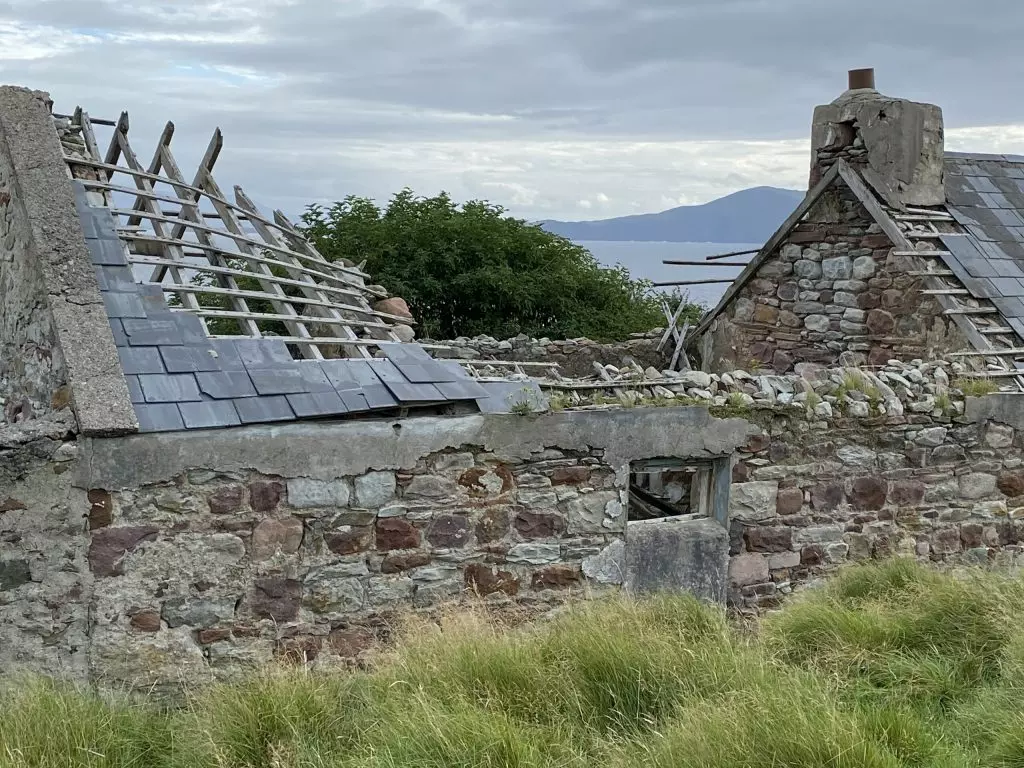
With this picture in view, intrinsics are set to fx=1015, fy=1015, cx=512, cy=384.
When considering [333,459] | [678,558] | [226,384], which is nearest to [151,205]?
[226,384]

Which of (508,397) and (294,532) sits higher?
(508,397)

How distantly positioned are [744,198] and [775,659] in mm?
201564

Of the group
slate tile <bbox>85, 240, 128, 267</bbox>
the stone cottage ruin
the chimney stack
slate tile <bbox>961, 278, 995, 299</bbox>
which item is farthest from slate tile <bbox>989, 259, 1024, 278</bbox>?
slate tile <bbox>85, 240, 128, 267</bbox>

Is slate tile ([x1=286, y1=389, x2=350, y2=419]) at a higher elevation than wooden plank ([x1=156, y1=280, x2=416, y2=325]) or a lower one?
lower

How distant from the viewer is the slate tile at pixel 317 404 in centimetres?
605

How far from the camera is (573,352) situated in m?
12.5

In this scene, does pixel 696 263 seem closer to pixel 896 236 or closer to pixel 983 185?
pixel 896 236

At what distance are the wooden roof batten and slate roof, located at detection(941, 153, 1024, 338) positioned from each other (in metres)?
5.34

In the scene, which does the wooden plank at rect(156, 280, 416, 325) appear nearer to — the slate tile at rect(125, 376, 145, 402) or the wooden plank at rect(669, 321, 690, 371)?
the slate tile at rect(125, 376, 145, 402)

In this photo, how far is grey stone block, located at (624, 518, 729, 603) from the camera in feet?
22.8

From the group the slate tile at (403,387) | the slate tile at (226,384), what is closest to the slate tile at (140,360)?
the slate tile at (226,384)

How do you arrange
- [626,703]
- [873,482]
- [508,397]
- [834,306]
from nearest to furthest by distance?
[626,703] → [508,397] → [873,482] → [834,306]

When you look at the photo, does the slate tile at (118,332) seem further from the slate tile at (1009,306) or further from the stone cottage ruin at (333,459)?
the slate tile at (1009,306)

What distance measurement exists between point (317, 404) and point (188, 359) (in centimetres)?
81
